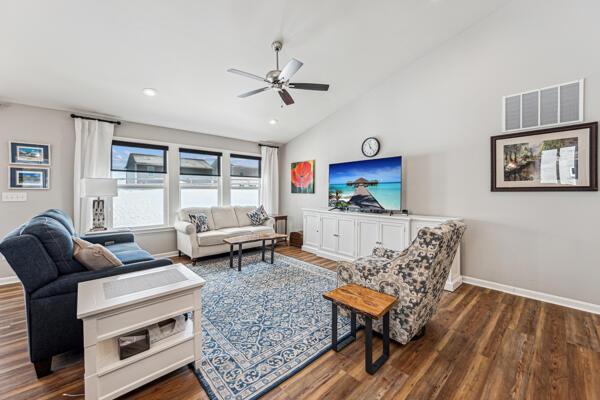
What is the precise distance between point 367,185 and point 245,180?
306 cm

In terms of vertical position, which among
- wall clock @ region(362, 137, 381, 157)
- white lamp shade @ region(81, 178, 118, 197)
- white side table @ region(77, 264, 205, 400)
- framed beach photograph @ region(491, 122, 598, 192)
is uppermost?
wall clock @ region(362, 137, 381, 157)

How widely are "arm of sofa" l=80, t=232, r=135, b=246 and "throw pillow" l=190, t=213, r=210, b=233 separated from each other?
1.04 meters

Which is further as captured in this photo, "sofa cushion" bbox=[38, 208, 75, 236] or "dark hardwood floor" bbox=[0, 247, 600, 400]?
"sofa cushion" bbox=[38, 208, 75, 236]

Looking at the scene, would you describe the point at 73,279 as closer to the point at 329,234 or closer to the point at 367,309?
the point at 367,309

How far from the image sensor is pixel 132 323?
1496 mm

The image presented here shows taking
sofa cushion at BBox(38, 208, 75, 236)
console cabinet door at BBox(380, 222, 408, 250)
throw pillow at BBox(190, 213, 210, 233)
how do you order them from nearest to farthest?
sofa cushion at BBox(38, 208, 75, 236)
console cabinet door at BBox(380, 222, 408, 250)
throw pillow at BBox(190, 213, 210, 233)

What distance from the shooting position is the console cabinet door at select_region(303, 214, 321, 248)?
16.2 feet

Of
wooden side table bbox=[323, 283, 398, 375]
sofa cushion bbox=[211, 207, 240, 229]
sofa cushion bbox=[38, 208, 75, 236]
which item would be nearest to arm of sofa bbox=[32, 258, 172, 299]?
sofa cushion bbox=[38, 208, 75, 236]

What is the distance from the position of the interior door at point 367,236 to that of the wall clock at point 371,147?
1.26m

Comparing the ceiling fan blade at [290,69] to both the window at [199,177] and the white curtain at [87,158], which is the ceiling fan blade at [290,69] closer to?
the window at [199,177]

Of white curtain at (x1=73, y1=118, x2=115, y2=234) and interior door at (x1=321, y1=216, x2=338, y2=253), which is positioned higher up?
white curtain at (x1=73, y1=118, x2=115, y2=234)

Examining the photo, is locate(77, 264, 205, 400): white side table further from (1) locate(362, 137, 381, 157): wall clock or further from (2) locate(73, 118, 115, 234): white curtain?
(1) locate(362, 137, 381, 157): wall clock

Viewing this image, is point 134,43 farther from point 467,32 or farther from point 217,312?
point 467,32

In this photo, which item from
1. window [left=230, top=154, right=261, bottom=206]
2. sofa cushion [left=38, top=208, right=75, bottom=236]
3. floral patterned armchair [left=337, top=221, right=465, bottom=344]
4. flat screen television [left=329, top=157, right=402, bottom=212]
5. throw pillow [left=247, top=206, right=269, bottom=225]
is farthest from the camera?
window [left=230, top=154, right=261, bottom=206]
